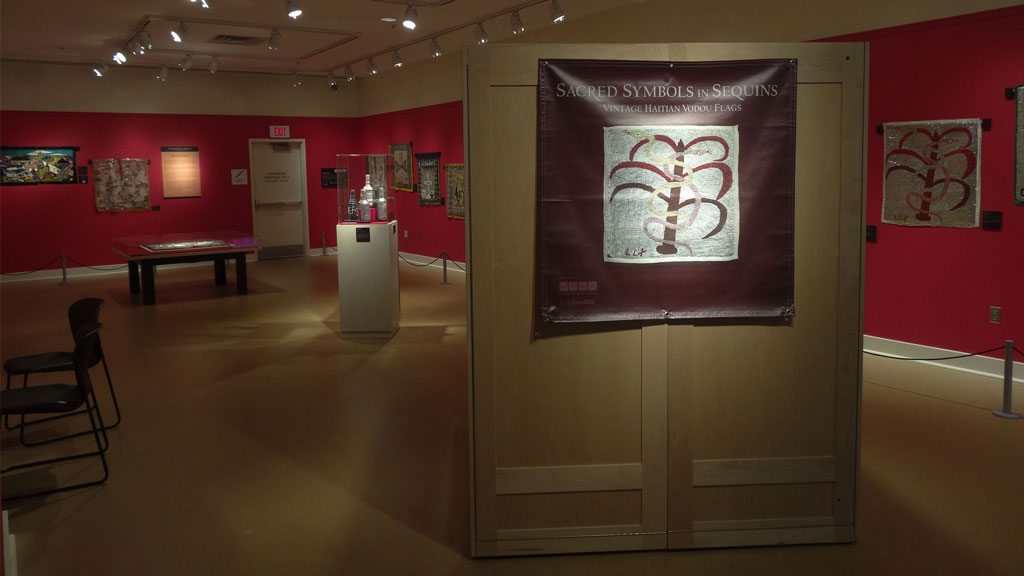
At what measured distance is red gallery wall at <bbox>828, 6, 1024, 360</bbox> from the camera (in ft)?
19.6

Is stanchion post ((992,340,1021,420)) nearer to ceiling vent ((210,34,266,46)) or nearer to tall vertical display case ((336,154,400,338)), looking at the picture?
tall vertical display case ((336,154,400,338))

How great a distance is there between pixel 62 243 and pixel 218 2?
21.3 feet

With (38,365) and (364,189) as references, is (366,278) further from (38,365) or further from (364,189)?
(38,365)

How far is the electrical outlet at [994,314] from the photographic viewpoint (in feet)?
20.2

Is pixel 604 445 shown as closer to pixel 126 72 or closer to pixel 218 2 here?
pixel 218 2

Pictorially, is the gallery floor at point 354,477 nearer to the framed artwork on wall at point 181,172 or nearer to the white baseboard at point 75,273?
the white baseboard at point 75,273

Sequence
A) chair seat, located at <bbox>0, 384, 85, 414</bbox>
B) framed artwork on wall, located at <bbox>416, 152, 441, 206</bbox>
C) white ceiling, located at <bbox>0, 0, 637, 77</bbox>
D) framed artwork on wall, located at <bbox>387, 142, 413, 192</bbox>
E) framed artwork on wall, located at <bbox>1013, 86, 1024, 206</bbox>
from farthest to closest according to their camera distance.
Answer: framed artwork on wall, located at <bbox>387, 142, 413, 192</bbox> < framed artwork on wall, located at <bbox>416, 152, 441, 206</bbox> < white ceiling, located at <bbox>0, 0, 637, 77</bbox> < framed artwork on wall, located at <bbox>1013, 86, 1024, 206</bbox> < chair seat, located at <bbox>0, 384, 85, 414</bbox>

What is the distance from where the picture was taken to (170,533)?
3.79 metres

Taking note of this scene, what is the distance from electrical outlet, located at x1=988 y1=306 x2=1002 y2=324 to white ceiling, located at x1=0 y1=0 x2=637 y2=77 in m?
4.85

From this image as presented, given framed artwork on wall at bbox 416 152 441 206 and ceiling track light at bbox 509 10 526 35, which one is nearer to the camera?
ceiling track light at bbox 509 10 526 35

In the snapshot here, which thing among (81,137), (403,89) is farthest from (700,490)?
(81,137)

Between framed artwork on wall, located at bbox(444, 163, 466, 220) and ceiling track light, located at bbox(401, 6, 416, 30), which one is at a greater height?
ceiling track light, located at bbox(401, 6, 416, 30)

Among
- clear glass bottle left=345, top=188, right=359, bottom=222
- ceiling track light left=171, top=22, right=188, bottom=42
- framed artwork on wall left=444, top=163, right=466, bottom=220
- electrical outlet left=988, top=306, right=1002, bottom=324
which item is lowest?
electrical outlet left=988, top=306, right=1002, bottom=324

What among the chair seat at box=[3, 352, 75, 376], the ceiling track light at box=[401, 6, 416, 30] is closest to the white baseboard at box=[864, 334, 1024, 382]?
the ceiling track light at box=[401, 6, 416, 30]
